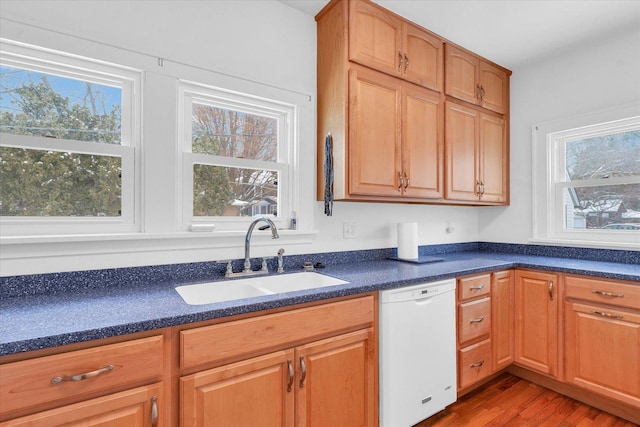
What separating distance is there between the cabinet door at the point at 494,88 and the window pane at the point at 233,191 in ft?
6.46

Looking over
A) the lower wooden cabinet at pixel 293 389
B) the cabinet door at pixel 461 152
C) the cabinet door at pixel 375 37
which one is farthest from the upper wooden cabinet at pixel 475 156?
the lower wooden cabinet at pixel 293 389

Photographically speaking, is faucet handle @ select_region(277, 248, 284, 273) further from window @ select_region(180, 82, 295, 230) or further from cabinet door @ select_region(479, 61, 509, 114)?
cabinet door @ select_region(479, 61, 509, 114)

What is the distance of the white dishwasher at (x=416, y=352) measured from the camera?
166 centimetres

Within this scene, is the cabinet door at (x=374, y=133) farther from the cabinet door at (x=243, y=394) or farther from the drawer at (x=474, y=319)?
the cabinet door at (x=243, y=394)

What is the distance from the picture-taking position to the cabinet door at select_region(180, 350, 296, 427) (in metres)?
1.16

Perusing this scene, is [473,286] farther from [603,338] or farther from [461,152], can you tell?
[461,152]

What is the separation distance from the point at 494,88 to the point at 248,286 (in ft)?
8.75

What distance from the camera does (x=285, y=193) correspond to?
2.13 m

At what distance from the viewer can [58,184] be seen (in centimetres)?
149

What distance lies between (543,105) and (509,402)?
2.36m

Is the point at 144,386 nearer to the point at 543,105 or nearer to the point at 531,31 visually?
the point at 531,31

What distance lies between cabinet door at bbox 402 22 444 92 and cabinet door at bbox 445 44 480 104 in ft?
0.29

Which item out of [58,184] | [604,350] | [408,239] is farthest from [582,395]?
Answer: [58,184]

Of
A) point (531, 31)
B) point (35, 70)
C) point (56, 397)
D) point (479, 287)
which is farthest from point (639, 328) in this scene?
point (35, 70)
